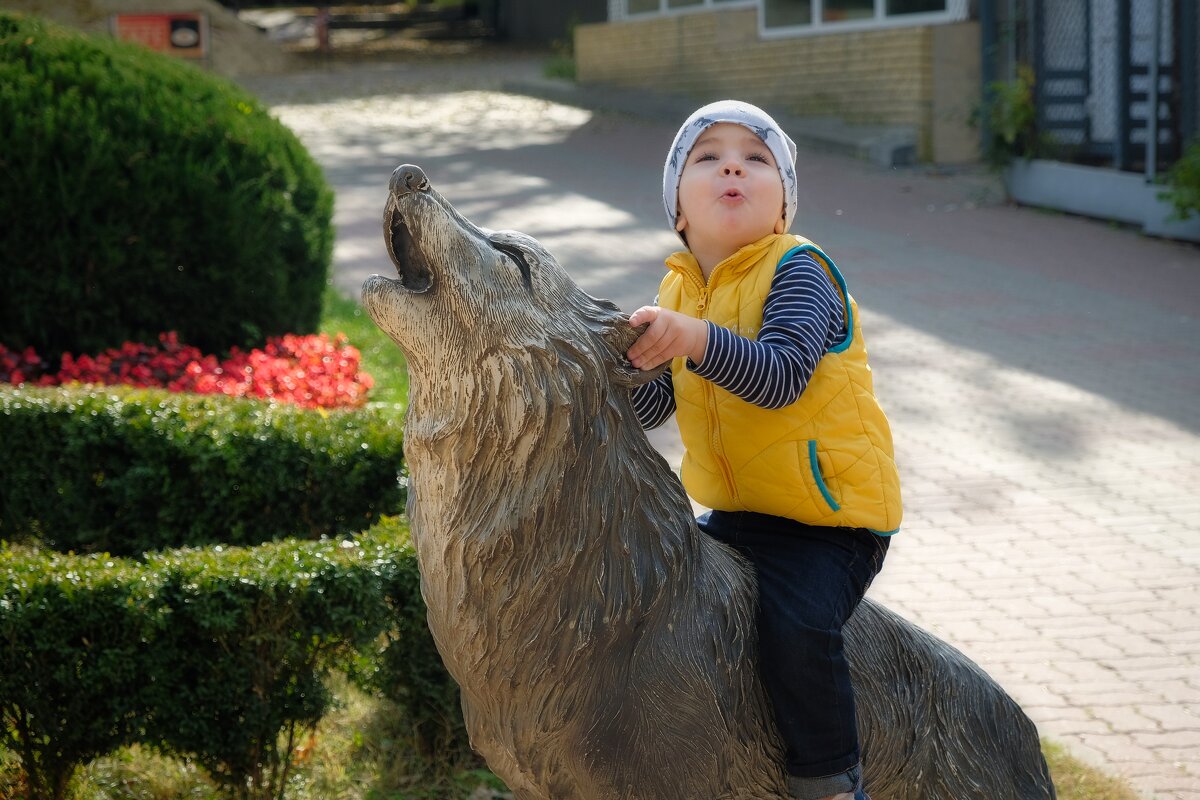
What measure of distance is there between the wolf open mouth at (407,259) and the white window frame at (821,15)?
52.3 ft

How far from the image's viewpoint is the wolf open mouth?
1.97 metres

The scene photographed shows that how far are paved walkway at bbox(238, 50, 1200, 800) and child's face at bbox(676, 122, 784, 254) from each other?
2.64 metres

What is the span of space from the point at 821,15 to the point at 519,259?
17.8 metres

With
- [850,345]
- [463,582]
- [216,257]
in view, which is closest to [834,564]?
[850,345]

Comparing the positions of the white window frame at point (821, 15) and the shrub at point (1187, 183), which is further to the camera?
the white window frame at point (821, 15)

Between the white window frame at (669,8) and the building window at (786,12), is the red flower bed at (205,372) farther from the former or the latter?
the white window frame at (669,8)

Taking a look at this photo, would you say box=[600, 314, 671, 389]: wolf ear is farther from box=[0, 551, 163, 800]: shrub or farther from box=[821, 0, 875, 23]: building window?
box=[821, 0, 875, 23]: building window

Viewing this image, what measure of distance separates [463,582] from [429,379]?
1.06 ft

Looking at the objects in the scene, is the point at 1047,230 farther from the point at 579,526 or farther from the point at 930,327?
the point at 579,526

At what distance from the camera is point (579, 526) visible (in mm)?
2053

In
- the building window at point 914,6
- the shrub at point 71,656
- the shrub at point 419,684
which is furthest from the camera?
the building window at point 914,6

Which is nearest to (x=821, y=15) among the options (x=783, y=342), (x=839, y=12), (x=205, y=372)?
(x=839, y=12)

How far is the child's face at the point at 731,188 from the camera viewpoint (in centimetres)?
A: 244

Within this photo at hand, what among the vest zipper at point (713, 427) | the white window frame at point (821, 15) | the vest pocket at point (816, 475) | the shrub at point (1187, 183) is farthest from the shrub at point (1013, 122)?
the vest pocket at point (816, 475)
